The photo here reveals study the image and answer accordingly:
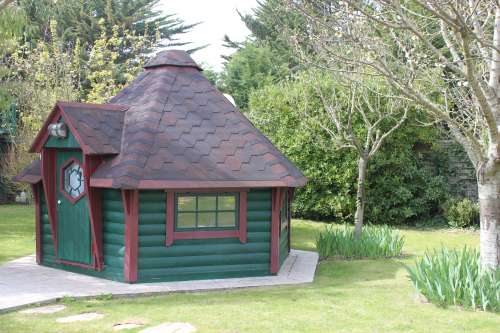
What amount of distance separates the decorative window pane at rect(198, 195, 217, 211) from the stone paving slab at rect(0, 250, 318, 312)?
107 centimetres

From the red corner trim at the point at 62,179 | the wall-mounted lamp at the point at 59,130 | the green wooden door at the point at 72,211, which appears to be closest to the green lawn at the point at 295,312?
the green wooden door at the point at 72,211

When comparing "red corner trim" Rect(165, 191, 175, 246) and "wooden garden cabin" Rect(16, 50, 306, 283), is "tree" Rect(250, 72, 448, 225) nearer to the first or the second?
"wooden garden cabin" Rect(16, 50, 306, 283)

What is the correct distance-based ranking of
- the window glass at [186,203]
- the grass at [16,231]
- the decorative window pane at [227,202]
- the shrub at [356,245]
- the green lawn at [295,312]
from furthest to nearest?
the grass at [16,231] < the shrub at [356,245] < the decorative window pane at [227,202] < the window glass at [186,203] < the green lawn at [295,312]

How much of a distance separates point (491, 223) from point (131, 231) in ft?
15.4

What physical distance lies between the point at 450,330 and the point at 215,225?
3.85 meters

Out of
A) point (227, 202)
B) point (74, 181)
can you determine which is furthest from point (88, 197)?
point (227, 202)

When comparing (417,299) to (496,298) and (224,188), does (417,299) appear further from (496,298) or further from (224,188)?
(224,188)

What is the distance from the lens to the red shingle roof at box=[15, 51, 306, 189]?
851 cm

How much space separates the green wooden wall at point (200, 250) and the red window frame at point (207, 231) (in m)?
0.07

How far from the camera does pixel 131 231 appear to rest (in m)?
8.47

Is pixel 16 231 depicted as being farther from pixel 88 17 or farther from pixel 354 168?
pixel 88 17

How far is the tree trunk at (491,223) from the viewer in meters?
7.26

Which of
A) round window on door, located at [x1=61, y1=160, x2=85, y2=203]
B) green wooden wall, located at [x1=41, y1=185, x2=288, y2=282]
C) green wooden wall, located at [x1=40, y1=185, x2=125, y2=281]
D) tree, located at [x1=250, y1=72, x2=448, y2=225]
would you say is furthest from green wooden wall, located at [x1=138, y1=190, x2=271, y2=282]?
tree, located at [x1=250, y1=72, x2=448, y2=225]

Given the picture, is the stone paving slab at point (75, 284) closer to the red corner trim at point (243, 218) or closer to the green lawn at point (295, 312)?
the green lawn at point (295, 312)
